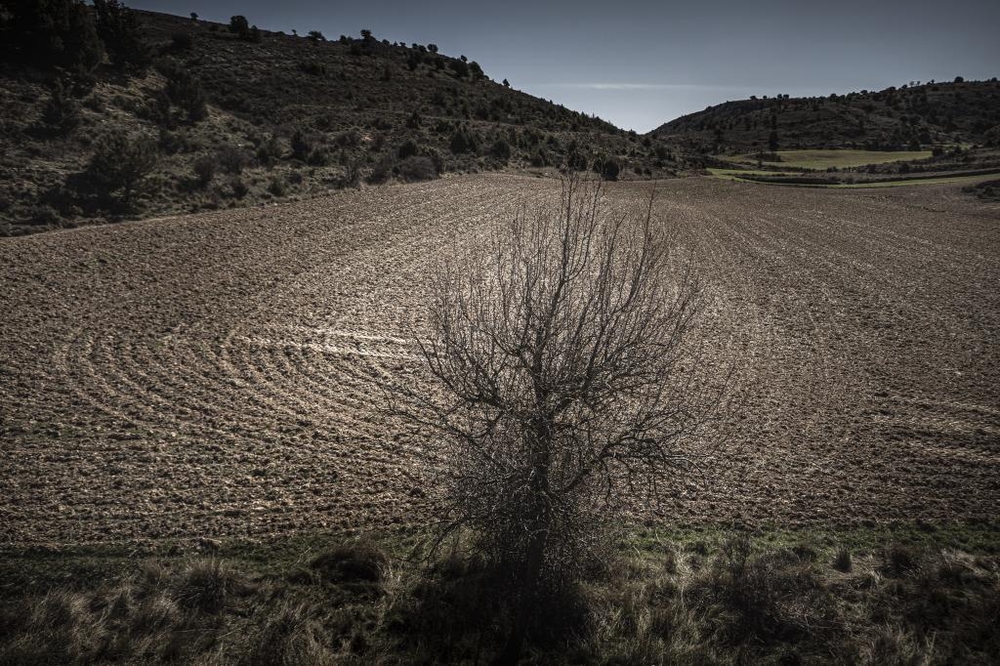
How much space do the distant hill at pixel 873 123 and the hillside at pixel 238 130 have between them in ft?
136

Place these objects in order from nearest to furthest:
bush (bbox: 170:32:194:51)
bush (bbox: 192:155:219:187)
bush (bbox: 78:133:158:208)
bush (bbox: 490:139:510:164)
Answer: bush (bbox: 78:133:158:208) < bush (bbox: 192:155:219:187) < bush (bbox: 490:139:510:164) < bush (bbox: 170:32:194:51)

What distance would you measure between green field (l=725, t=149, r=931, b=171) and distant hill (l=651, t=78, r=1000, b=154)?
5596 millimetres

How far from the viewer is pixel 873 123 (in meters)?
103

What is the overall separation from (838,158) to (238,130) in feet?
273

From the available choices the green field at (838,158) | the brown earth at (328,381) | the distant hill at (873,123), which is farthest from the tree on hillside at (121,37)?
the distant hill at (873,123)

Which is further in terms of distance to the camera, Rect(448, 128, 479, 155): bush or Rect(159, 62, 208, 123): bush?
Rect(448, 128, 479, 155): bush

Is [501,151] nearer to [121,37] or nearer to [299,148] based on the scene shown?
[299,148]

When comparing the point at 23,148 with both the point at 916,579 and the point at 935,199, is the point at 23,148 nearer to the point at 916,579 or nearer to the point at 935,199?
the point at 916,579

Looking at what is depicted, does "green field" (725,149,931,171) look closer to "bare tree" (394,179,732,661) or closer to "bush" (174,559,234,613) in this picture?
"bare tree" (394,179,732,661)

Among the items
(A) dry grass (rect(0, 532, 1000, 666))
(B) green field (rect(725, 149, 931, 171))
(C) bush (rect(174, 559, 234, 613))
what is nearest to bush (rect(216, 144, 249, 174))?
(A) dry grass (rect(0, 532, 1000, 666))

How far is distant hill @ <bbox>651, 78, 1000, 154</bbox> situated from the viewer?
3693 inches

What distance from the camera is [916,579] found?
845 cm

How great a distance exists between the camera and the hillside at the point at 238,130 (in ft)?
84.6

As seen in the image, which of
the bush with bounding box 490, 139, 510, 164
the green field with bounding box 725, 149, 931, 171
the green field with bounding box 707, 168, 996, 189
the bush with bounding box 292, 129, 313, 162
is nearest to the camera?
the bush with bounding box 292, 129, 313, 162
